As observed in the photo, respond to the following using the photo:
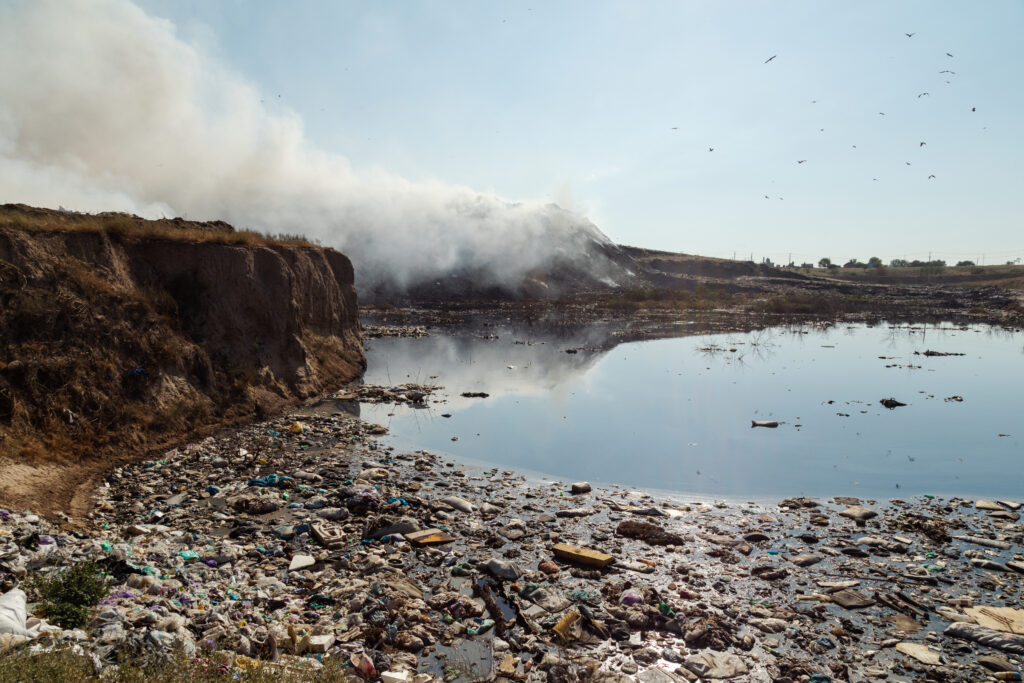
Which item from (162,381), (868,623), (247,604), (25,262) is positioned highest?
(25,262)

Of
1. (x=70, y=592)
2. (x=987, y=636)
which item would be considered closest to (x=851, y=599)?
(x=987, y=636)

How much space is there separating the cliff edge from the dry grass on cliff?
0.03 meters

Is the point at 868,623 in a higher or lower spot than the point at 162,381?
lower

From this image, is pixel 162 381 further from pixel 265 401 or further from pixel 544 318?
pixel 544 318

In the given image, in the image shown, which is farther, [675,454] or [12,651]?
[675,454]

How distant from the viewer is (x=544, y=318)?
122 ft

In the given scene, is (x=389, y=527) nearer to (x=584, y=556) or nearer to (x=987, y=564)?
(x=584, y=556)

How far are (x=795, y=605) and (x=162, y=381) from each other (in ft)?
34.1

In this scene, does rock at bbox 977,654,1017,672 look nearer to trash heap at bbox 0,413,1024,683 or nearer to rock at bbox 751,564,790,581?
trash heap at bbox 0,413,1024,683

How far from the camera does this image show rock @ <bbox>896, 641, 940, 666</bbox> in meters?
4.44

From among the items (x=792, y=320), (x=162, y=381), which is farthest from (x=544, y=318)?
(x=162, y=381)

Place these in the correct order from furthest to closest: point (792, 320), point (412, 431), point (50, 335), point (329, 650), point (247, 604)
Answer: point (792, 320) → point (412, 431) → point (50, 335) → point (247, 604) → point (329, 650)

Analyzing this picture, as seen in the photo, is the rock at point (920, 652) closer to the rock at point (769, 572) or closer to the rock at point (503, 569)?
the rock at point (769, 572)

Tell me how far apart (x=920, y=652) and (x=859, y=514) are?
302 cm
